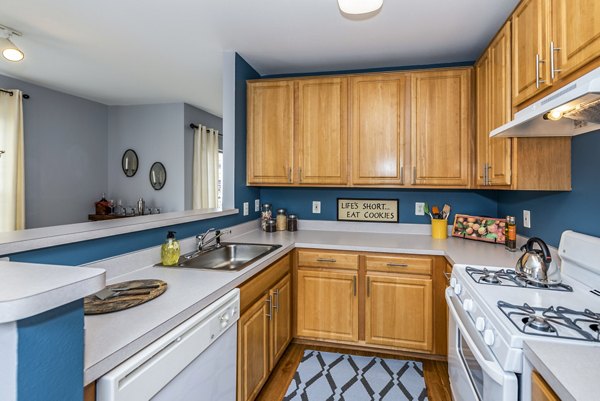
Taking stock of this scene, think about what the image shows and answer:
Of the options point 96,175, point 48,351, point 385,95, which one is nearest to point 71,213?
point 96,175

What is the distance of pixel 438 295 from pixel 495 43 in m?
1.66

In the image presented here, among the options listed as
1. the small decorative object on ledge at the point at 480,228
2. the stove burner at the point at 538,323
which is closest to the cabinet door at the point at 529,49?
the stove burner at the point at 538,323

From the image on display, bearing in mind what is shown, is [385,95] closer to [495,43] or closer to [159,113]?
[495,43]

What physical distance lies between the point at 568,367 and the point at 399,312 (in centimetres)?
155

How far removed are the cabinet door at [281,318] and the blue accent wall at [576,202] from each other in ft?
5.44

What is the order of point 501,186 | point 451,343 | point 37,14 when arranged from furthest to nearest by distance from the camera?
1. point 37,14
2. point 501,186
3. point 451,343

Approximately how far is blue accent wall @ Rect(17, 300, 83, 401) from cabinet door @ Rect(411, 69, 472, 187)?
2355 millimetres

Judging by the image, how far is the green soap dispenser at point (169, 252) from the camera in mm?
Answer: 1724

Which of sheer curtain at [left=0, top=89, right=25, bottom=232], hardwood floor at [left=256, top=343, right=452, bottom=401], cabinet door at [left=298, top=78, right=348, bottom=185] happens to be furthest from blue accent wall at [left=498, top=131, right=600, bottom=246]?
sheer curtain at [left=0, top=89, right=25, bottom=232]

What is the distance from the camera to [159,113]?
4.67 meters

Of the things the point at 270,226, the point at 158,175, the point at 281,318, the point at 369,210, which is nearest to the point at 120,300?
the point at 281,318

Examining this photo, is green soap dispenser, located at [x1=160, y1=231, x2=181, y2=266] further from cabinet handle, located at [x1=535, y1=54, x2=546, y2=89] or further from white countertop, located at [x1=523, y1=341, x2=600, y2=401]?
cabinet handle, located at [x1=535, y1=54, x2=546, y2=89]

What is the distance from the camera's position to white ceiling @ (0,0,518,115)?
6.48 feet

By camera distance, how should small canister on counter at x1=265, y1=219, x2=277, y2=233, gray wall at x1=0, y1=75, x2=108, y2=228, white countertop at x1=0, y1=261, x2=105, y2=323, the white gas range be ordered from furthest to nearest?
1. gray wall at x1=0, y1=75, x2=108, y2=228
2. small canister on counter at x1=265, y1=219, x2=277, y2=233
3. the white gas range
4. white countertop at x1=0, y1=261, x2=105, y2=323
